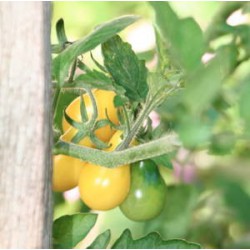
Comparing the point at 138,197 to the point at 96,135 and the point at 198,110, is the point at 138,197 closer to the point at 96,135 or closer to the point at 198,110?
the point at 96,135

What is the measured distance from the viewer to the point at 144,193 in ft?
1.60

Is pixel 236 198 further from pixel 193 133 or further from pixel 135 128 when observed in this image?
pixel 135 128

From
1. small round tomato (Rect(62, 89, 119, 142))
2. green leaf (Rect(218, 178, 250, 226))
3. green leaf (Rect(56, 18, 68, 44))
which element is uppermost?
green leaf (Rect(56, 18, 68, 44))

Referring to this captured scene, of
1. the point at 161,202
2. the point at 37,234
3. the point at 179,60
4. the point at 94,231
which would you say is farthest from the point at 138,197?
the point at 94,231

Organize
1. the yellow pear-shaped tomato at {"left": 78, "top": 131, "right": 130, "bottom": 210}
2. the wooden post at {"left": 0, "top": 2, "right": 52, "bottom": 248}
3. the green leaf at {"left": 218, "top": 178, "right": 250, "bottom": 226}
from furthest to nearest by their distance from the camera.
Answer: the yellow pear-shaped tomato at {"left": 78, "top": 131, "right": 130, "bottom": 210}, the wooden post at {"left": 0, "top": 2, "right": 52, "bottom": 248}, the green leaf at {"left": 218, "top": 178, "right": 250, "bottom": 226}

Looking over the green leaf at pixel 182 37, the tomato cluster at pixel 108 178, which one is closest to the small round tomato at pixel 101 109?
the tomato cluster at pixel 108 178

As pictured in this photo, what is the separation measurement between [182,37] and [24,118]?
0.45 ft

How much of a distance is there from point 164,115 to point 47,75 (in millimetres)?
155

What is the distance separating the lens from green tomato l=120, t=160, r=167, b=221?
491 mm

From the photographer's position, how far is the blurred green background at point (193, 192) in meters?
0.20

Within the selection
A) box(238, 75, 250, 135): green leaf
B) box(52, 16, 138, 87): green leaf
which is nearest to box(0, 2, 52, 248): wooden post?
box(52, 16, 138, 87): green leaf

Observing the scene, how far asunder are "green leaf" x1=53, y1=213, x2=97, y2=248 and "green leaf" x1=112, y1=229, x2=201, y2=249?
0.10 feet

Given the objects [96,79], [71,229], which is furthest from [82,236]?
[96,79]

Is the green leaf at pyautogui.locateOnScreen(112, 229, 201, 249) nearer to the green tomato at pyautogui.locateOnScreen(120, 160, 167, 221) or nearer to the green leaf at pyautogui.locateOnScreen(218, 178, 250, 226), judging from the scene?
the green tomato at pyautogui.locateOnScreen(120, 160, 167, 221)
